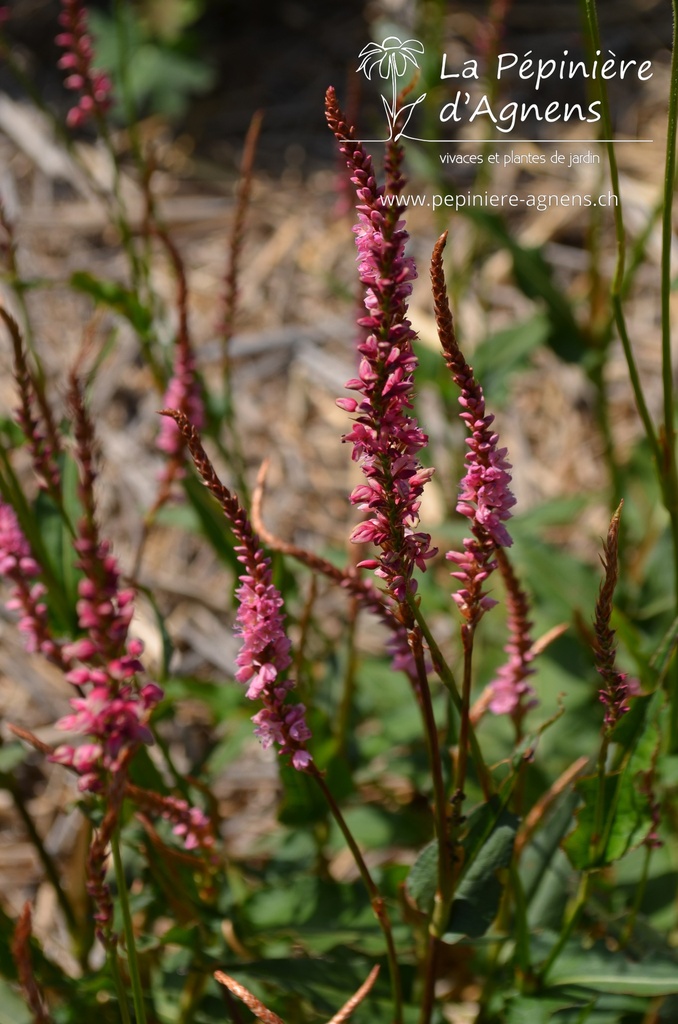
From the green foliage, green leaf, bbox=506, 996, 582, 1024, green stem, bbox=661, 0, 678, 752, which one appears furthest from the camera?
the green foliage

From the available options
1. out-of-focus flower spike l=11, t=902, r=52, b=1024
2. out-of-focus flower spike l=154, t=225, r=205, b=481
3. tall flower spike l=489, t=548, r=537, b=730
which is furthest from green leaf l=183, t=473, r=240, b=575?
out-of-focus flower spike l=11, t=902, r=52, b=1024

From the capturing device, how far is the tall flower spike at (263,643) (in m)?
1.16

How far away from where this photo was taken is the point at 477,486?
1.14 m

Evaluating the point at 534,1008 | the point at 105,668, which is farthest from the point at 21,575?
the point at 534,1008

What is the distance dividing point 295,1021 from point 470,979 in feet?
1.83

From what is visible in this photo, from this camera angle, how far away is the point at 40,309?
416 cm

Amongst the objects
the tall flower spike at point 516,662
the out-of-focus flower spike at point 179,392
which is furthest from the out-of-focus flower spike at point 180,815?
the out-of-focus flower spike at point 179,392

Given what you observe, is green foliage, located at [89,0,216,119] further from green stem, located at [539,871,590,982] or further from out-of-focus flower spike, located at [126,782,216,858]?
green stem, located at [539,871,590,982]

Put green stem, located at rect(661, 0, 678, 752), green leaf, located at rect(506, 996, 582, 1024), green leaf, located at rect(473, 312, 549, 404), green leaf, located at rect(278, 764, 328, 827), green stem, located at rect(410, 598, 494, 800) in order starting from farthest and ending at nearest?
green leaf, located at rect(473, 312, 549, 404)
green leaf, located at rect(278, 764, 328, 827)
green leaf, located at rect(506, 996, 582, 1024)
green stem, located at rect(661, 0, 678, 752)
green stem, located at rect(410, 598, 494, 800)

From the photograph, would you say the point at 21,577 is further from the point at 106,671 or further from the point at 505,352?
the point at 505,352

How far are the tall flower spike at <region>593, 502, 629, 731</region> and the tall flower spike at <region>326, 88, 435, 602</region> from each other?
190mm

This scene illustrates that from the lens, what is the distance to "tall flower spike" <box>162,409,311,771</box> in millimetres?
1158

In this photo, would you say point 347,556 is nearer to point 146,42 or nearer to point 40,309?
→ point 40,309

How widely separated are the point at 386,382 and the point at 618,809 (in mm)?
840
